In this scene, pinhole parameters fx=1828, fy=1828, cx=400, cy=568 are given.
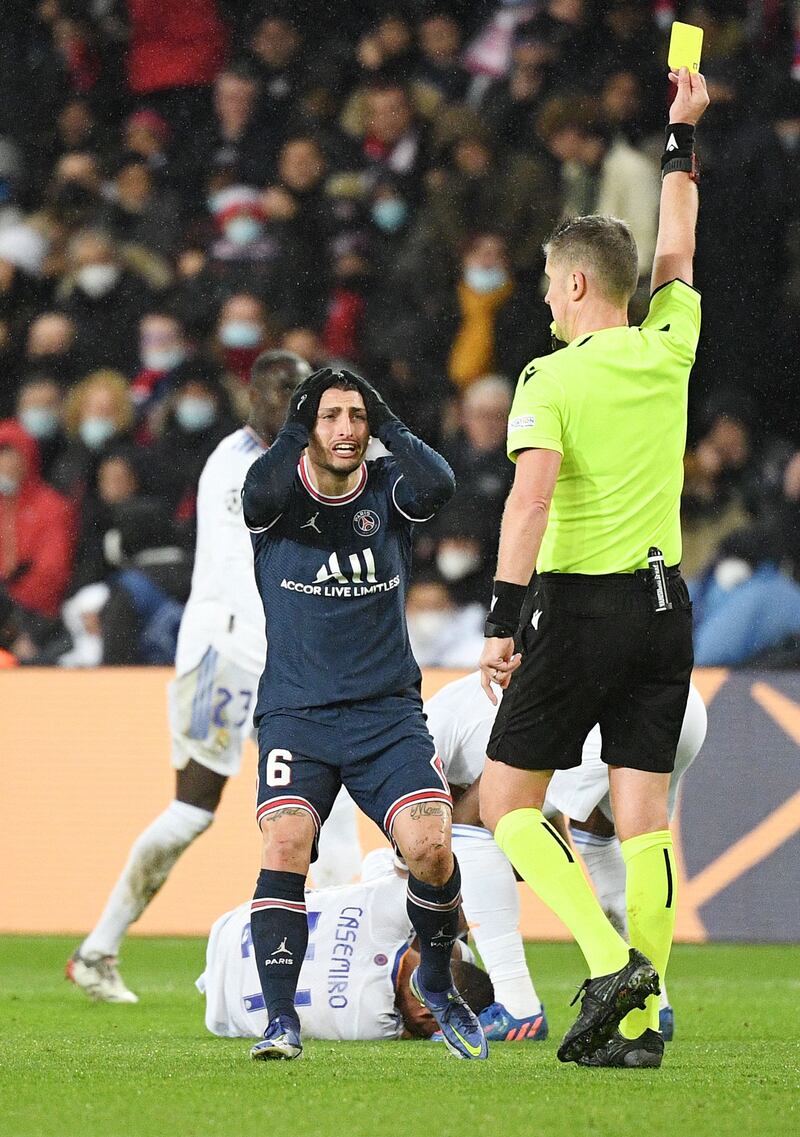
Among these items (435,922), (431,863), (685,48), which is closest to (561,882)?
(431,863)

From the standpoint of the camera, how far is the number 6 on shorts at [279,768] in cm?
425

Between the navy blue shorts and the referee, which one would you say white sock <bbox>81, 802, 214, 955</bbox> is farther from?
the referee

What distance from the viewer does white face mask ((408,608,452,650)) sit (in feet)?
30.1

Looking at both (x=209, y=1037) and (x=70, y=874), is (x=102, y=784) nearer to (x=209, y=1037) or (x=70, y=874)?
(x=70, y=874)

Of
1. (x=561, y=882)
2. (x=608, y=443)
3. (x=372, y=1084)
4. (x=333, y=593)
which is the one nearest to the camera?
(x=372, y=1084)

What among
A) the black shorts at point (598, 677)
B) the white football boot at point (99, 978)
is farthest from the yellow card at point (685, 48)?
the white football boot at point (99, 978)

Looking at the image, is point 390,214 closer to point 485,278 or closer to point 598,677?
point 485,278

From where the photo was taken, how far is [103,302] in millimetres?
11039

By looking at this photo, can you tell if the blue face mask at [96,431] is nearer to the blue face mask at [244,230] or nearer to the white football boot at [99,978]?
the blue face mask at [244,230]

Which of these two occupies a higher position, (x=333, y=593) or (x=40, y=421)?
(x=40, y=421)

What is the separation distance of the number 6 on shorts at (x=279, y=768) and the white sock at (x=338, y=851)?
187 centimetres

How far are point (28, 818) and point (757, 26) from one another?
596cm

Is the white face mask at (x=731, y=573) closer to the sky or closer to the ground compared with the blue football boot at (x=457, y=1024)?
closer to the sky

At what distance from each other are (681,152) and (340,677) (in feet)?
5.02
